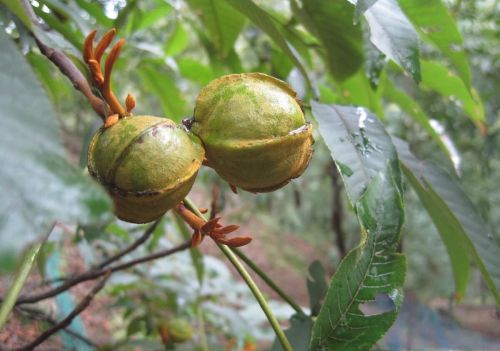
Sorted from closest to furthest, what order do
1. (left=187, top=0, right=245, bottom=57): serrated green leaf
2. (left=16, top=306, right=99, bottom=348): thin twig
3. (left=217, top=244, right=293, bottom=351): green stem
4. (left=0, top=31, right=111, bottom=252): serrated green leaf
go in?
(left=0, top=31, right=111, bottom=252): serrated green leaf → (left=217, top=244, right=293, bottom=351): green stem → (left=16, top=306, right=99, bottom=348): thin twig → (left=187, top=0, right=245, bottom=57): serrated green leaf

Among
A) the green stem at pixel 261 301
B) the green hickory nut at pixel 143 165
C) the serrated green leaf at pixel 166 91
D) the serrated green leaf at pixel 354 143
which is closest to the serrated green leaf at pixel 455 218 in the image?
the serrated green leaf at pixel 354 143

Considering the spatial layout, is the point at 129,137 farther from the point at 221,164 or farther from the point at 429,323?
the point at 429,323

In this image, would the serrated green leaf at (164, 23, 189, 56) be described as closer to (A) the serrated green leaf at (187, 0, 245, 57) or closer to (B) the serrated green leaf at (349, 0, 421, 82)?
(A) the serrated green leaf at (187, 0, 245, 57)

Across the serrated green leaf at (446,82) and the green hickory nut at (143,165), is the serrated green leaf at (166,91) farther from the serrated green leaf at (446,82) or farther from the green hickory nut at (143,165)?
the green hickory nut at (143,165)

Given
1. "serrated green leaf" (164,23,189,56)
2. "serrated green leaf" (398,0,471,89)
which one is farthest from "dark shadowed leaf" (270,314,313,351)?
"serrated green leaf" (164,23,189,56)

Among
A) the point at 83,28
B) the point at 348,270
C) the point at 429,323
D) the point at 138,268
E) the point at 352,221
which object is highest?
the point at 83,28

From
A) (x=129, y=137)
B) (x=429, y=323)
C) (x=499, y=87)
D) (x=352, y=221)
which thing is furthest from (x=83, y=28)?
(x=352, y=221)
